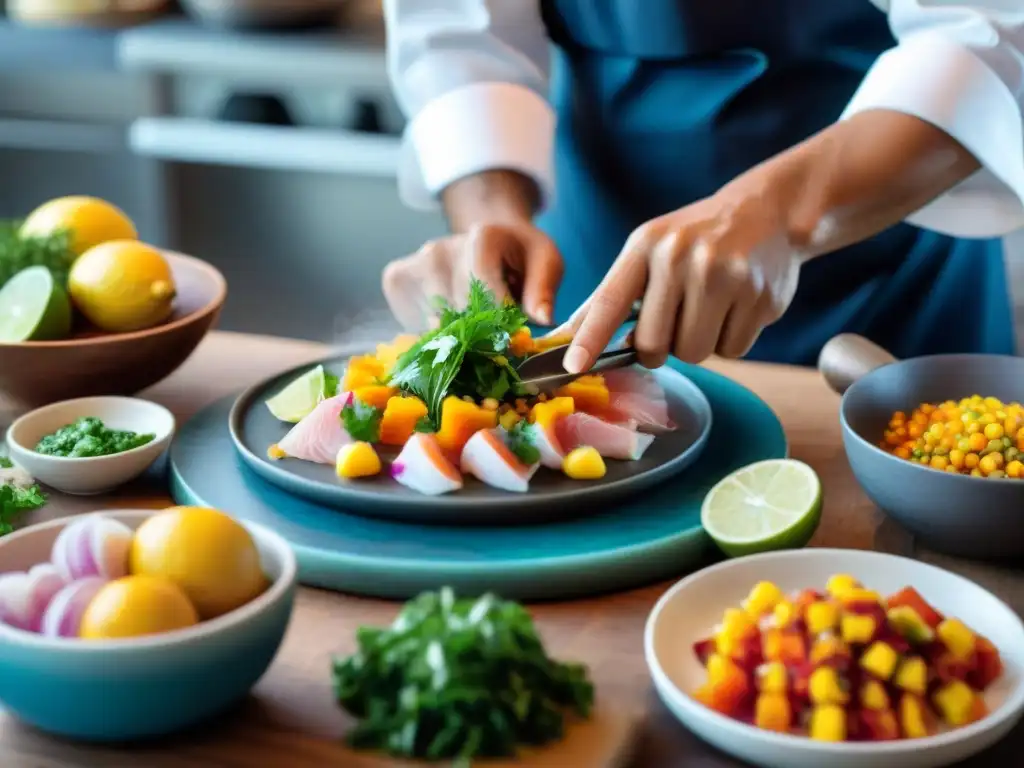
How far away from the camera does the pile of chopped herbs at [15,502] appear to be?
4.00 feet

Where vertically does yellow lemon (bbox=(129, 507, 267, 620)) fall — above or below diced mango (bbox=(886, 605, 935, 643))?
above

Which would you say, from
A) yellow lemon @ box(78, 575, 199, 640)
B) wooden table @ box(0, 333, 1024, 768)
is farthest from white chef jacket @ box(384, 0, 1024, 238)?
yellow lemon @ box(78, 575, 199, 640)

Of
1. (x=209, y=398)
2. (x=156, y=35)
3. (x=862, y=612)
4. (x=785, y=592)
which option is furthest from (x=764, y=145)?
(x=156, y=35)

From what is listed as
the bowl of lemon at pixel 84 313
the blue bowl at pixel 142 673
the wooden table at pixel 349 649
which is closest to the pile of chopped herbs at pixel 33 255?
the bowl of lemon at pixel 84 313

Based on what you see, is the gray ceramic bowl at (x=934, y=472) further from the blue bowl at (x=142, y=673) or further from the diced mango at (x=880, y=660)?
the blue bowl at (x=142, y=673)

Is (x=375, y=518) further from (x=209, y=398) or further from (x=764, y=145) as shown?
(x=764, y=145)

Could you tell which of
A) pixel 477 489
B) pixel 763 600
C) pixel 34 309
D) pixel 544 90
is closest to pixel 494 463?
pixel 477 489

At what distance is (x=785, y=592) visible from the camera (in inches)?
40.9

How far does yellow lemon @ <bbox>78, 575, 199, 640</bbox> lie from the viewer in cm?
85

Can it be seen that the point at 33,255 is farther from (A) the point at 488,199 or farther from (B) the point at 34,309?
(A) the point at 488,199

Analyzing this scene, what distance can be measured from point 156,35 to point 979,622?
300 centimetres

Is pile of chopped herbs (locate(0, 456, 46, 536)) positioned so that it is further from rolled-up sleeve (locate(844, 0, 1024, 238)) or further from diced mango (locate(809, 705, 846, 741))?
rolled-up sleeve (locate(844, 0, 1024, 238))

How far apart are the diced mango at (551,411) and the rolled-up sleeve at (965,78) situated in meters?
0.57

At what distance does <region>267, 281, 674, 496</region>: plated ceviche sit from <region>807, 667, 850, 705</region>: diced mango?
410mm
